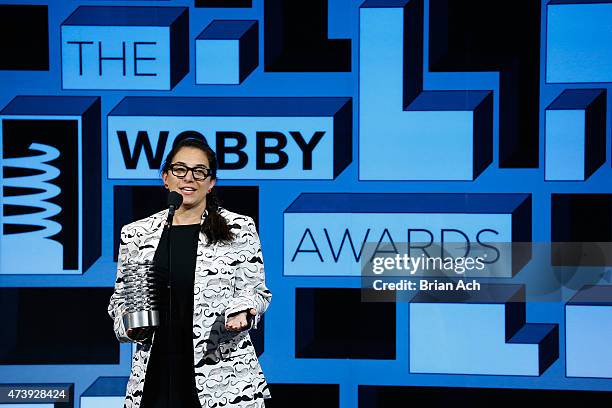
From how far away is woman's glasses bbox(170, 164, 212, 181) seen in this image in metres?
2.36

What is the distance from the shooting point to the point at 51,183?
344 cm

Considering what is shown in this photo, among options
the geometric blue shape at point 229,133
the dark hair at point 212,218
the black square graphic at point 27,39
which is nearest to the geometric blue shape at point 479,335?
the geometric blue shape at point 229,133

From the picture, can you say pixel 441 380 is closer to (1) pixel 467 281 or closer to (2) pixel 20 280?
(1) pixel 467 281

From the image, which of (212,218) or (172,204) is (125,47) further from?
(172,204)

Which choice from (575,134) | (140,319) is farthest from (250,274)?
(575,134)

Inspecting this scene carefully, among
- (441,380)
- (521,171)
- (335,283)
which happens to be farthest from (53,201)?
(521,171)

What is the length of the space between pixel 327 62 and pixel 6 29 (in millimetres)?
1690

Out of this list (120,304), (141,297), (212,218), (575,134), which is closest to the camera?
(141,297)

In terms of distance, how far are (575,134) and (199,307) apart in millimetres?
2181

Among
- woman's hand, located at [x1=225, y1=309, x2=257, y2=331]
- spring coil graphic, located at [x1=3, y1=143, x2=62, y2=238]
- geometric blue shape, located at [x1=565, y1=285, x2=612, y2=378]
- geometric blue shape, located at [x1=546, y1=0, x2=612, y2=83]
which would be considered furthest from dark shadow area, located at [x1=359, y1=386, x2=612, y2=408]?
spring coil graphic, located at [x1=3, y1=143, x2=62, y2=238]

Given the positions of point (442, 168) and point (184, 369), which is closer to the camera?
point (184, 369)

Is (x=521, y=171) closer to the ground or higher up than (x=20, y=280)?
higher up

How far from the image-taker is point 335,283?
11.2 ft

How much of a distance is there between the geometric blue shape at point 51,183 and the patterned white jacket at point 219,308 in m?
1.17
